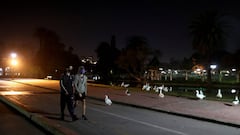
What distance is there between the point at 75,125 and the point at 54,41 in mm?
87049

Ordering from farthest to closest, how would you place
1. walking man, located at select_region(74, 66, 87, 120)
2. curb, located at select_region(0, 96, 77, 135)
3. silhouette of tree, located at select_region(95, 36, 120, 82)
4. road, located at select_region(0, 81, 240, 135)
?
silhouette of tree, located at select_region(95, 36, 120, 82) → walking man, located at select_region(74, 66, 87, 120) → road, located at select_region(0, 81, 240, 135) → curb, located at select_region(0, 96, 77, 135)

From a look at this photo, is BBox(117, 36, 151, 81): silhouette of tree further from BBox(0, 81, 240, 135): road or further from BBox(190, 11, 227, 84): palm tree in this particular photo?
BBox(0, 81, 240, 135): road

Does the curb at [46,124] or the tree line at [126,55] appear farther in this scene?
the tree line at [126,55]

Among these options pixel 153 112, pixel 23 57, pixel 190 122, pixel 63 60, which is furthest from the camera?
pixel 23 57

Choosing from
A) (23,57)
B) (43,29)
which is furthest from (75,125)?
(23,57)

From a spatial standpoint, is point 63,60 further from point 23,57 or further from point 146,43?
point 146,43

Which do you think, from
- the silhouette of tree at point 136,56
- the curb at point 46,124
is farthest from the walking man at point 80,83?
the silhouette of tree at point 136,56

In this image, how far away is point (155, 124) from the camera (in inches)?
513

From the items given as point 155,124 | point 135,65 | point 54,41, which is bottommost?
point 155,124

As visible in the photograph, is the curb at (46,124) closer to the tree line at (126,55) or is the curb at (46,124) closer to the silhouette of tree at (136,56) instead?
the tree line at (126,55)

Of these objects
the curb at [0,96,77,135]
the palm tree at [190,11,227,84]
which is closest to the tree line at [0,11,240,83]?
the palm tree at [190,11,227,84]

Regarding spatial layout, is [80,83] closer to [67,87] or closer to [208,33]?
[67,87]

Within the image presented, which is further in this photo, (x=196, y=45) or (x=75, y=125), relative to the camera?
(x=196, y=45)

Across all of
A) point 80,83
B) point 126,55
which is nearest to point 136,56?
point 126,55
